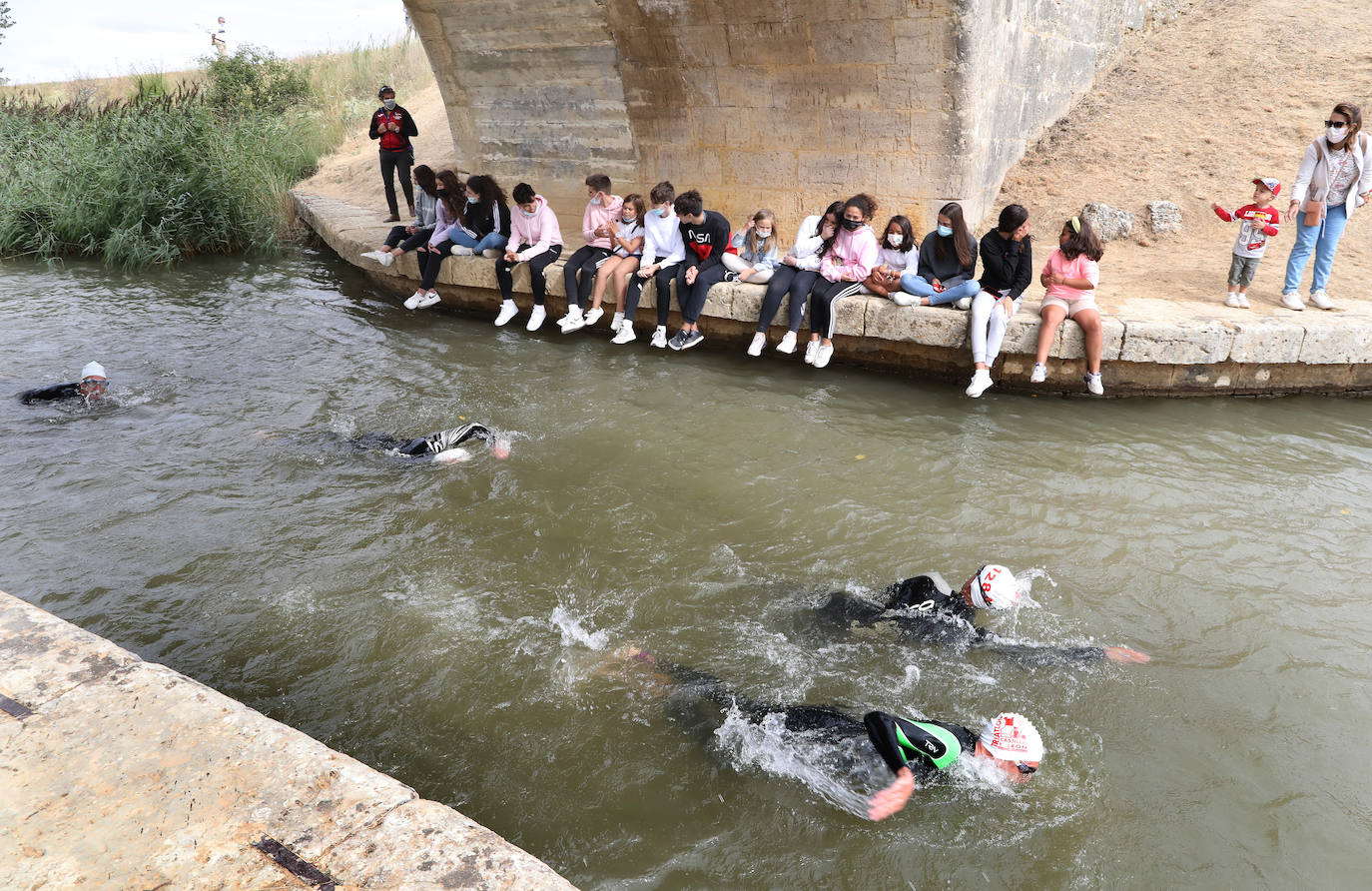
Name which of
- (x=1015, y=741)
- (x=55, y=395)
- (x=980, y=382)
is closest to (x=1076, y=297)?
(x=980, y=382)

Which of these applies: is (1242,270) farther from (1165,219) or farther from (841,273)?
(841,273)

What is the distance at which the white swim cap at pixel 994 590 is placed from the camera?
3668mm

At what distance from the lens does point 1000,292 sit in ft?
21.7

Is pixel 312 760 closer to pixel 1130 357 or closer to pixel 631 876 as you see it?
pixel 631 876

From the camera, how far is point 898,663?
12.2ft

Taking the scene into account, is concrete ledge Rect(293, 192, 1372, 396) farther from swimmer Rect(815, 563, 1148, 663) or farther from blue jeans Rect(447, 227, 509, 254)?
swimmer Rect(815, 563, 1148, 663)

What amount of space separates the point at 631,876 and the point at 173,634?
8.41 ft

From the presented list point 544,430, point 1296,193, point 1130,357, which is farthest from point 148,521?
point 1296,193

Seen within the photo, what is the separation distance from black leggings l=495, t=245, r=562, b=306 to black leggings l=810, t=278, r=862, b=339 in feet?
9.12

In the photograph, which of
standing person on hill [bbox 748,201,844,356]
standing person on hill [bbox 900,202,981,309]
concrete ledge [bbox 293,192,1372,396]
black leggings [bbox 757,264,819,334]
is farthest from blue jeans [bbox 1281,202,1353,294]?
black leggings [bbox 757,264,819,334]

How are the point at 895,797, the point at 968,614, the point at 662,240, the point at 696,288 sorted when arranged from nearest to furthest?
the point at 895,797 < the point at 968,614 < the point at 696,288 < the point at 662,240

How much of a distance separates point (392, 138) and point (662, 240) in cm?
475

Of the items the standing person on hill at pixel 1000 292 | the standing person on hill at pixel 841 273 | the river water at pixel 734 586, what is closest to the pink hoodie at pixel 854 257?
the standing person on hill at pixel 841 273

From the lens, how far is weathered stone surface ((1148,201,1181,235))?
8180 mm
